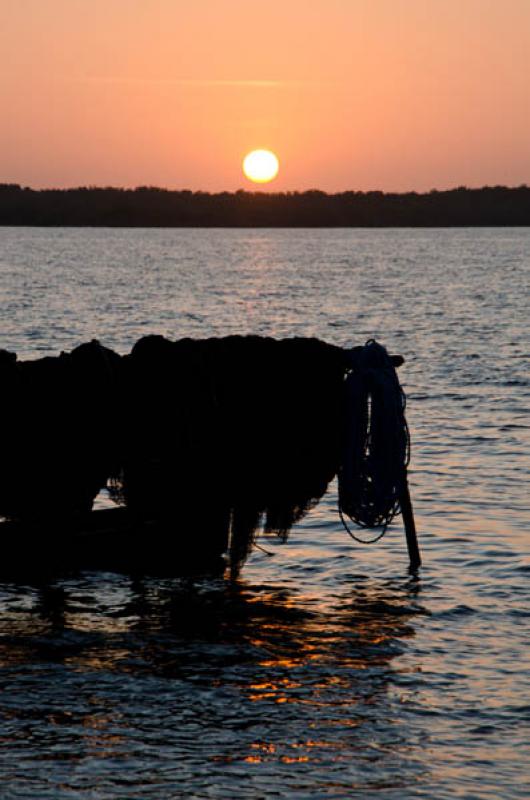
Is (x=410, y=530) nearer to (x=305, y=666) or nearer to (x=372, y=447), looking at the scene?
(x=372, y=447)

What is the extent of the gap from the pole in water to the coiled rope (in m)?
0.29

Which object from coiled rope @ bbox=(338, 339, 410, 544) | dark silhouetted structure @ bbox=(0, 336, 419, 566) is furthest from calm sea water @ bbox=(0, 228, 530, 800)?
coiled rope @ bbox=(338, 339, 410, 544)

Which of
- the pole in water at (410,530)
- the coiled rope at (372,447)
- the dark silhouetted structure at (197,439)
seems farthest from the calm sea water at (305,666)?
the coiled rope at (372,447)

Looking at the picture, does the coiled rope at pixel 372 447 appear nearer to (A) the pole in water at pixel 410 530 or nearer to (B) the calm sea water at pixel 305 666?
(A) the pole in water at pixel 410 530

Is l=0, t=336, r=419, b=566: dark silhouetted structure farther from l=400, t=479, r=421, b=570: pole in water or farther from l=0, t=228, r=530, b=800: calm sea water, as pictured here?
l=0, t=228, r=530, b=800: calm sea water

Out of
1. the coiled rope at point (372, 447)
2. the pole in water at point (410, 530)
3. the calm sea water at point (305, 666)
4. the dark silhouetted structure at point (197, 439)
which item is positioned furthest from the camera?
the pole in water at point (410, 530)

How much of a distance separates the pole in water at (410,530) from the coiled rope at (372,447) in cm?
29

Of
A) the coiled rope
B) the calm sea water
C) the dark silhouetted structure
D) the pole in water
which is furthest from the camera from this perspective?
the pole in water

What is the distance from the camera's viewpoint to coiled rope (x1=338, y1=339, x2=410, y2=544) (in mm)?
13945

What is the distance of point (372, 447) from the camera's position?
13984 mm

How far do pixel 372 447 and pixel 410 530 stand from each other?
3.51ft

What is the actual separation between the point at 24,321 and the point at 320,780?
4840cm

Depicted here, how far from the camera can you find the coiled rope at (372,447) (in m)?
13.9

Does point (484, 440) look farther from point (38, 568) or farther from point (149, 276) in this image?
point (149, 276)
